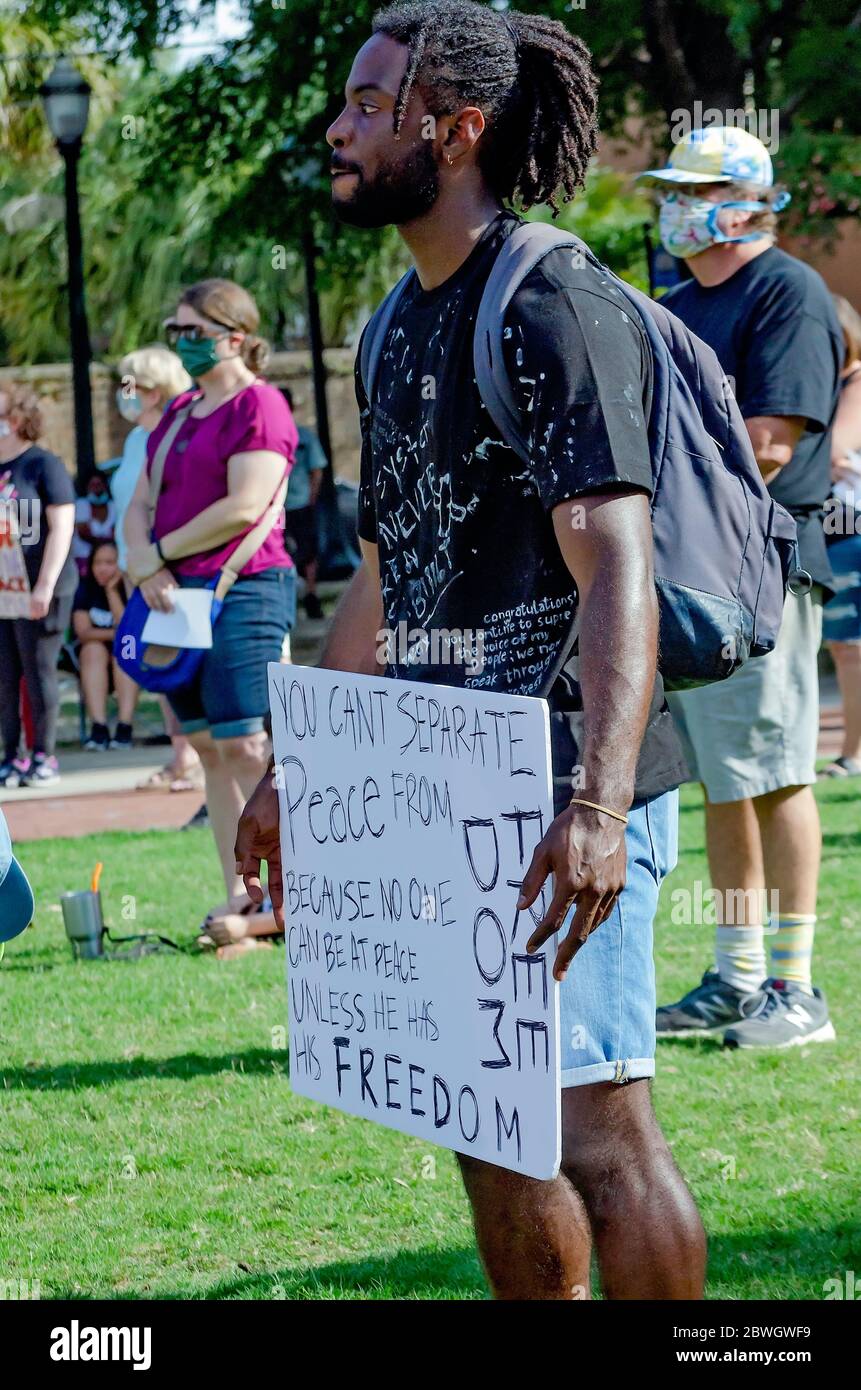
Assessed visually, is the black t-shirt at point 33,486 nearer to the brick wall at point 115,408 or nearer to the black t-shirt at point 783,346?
the black t-shirt at point 783,346

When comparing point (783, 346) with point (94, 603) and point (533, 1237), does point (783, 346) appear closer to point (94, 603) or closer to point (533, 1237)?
point (533, 1237)

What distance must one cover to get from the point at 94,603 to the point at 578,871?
1057 centimetres

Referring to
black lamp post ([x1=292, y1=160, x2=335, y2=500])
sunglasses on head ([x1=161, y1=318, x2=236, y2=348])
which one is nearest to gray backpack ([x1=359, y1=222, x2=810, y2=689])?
sunglasses on head ([x1=161, y1=318, x2=236, y2=348])

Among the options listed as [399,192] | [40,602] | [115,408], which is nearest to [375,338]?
[399,192]

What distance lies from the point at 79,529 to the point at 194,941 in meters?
6.65

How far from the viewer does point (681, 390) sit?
2770mm

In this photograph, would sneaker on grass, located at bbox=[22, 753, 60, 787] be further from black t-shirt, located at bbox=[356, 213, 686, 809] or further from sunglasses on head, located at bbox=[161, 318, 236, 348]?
black t-shirt, located at bbox=[356, 213, 686, 809]

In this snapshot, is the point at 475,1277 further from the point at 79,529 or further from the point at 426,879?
the point at 79,529

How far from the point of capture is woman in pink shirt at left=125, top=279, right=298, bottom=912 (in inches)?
247

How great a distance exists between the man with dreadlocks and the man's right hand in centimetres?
39

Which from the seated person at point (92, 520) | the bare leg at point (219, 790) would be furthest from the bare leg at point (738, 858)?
the seated person at point (92, 520)

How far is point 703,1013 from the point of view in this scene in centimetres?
522

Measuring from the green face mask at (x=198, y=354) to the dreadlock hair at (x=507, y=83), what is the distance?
11.1ft
